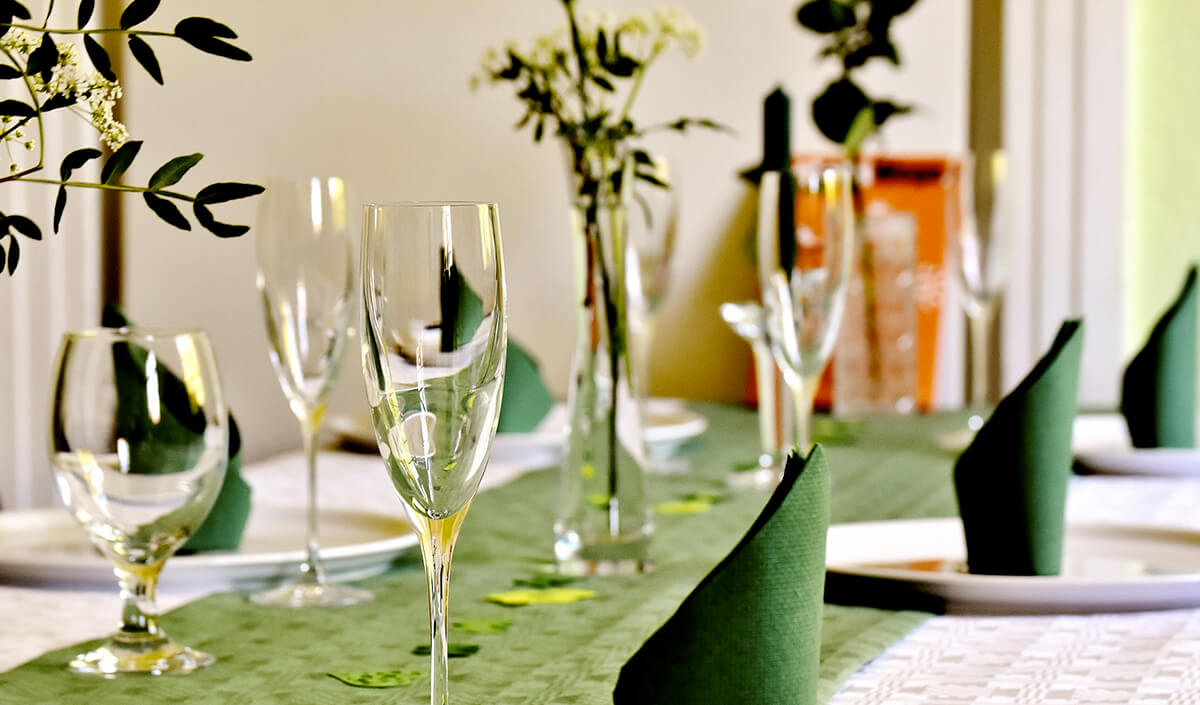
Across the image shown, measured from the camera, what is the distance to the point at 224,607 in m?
0.88

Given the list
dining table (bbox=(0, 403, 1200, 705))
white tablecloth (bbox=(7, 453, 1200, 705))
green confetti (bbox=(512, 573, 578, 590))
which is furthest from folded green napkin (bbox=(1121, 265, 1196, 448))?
green confetti (bbox=(512, 573, 578, 590))

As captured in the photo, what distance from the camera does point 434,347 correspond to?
584 mm

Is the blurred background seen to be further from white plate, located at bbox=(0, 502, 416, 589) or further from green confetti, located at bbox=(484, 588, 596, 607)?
green confetti, located at bbox=(484, 588, 596, 607)

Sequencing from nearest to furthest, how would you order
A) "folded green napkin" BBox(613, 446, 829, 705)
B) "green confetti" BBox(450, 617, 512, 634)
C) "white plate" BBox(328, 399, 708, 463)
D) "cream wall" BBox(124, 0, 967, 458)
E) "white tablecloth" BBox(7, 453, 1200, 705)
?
"folded green napkin" BBox(613, 446, 829, 705)
"white tablecloth" BBox(7, 453, 1200, 705)
"green confetti" BBox(450, 617, 512, 634)
"white plate" BBox(328, 399, 708, 463)
"cream wall" BBox(124, 0, 967, 458)

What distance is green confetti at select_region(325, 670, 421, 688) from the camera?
2.30ft

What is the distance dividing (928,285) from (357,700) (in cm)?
158

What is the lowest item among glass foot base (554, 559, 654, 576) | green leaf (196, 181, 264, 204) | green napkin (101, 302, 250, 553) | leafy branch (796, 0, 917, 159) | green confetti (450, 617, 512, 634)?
glass foot base (554, 559, 654, 576)

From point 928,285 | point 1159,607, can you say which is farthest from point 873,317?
point 1159,607

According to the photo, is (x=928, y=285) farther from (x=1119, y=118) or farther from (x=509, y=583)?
(x=509, y=583)

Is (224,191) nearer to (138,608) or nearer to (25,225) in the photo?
(25,225)

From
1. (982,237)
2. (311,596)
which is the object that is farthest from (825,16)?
(311,596)

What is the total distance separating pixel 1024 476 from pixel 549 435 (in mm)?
733

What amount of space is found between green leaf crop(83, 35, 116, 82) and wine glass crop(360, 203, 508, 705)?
0.13m

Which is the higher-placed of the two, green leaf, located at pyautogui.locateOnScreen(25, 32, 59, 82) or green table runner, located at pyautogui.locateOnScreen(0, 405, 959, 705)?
green leaf, located at pyautogui.locateOnScreen(25, 32, 59, 82)
